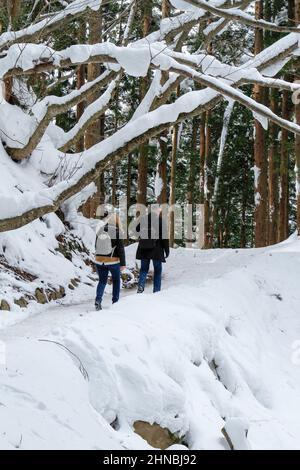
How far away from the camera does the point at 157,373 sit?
15.9 feet

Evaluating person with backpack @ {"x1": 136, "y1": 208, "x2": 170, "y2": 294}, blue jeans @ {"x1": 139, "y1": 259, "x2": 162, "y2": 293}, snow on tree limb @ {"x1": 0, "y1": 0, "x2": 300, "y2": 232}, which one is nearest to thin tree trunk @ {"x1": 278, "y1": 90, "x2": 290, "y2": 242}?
person with backpack @ {"x1": 136, "y1": 208, "x2": 170, "y2": 294}

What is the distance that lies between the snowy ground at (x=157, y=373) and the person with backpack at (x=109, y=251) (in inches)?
30.1

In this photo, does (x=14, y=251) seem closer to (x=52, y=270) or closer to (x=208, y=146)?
(x=52, y=270)

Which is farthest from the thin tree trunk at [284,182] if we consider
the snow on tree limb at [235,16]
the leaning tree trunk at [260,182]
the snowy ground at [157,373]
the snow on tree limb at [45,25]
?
the snow on tree limb at [235,16]

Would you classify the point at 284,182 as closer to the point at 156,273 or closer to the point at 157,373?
the point at 156,273

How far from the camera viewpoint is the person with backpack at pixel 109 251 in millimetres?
9000

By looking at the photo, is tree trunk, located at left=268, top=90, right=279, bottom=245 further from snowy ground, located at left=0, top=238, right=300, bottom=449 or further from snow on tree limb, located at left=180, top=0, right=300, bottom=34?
snow on tree limb, located at left=180, top=0, right=300, bottom=34

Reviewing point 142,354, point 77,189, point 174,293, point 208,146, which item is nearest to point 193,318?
point 174,293

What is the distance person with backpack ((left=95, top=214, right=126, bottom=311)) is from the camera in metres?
9.00

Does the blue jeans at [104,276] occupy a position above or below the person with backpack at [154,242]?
below

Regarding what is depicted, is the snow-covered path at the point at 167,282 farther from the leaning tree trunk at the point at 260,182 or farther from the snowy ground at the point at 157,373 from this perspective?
the leaning tree trunk at the point at 260,182

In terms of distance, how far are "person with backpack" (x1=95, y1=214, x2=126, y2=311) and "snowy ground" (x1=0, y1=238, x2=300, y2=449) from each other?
2.51 feet

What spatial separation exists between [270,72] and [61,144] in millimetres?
8185

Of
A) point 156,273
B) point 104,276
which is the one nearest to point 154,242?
point 156,273
